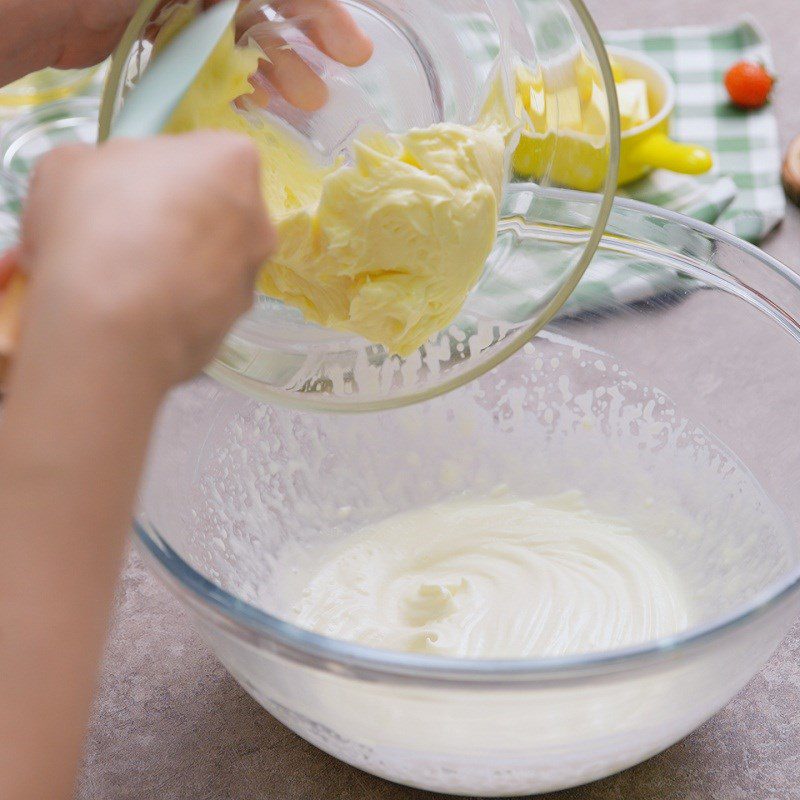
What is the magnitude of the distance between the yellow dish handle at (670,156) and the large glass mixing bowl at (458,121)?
559 mm

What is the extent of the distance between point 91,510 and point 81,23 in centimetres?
60

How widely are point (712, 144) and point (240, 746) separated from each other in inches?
43.7

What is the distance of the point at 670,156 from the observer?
1.42 m

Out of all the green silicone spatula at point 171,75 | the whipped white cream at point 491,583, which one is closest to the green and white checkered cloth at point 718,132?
the whipped white cream at point 491,583

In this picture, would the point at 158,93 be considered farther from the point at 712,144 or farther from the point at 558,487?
the point at 712,144

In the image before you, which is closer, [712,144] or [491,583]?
[491,583]

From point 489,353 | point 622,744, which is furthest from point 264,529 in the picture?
point 622,744

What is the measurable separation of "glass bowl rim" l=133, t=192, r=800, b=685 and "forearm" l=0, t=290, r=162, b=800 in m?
0.12

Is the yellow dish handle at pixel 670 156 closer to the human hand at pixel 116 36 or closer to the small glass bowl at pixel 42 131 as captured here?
the human hand at pixel 116 36

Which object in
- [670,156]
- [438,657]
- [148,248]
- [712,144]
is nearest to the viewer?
[148,248]

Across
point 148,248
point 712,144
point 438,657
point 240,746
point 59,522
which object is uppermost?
point 148,248

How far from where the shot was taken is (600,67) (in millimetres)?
830

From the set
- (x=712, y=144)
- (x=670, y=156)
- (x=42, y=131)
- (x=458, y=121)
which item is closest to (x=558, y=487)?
(x=458, y=121)

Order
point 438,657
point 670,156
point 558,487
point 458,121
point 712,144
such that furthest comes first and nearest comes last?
point 712,144 < point 670,156 < point 558,487 < point 458,121 < point 438,657
